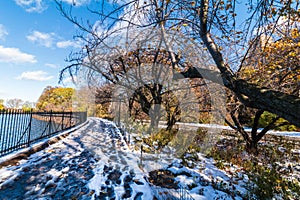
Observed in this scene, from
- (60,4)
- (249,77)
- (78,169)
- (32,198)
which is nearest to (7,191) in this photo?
(32,198)

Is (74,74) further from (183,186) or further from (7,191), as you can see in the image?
(183,186)

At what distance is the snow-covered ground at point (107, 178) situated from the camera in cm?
299

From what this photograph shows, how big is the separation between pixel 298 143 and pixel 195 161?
22.5ft

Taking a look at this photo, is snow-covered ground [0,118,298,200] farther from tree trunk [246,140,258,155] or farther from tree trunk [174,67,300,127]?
tree trunk [246,140,258,155]

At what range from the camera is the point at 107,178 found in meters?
3.65

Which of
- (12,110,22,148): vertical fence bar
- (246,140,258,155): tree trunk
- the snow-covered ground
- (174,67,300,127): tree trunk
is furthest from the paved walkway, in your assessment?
(246,140,258,155): tree trunk

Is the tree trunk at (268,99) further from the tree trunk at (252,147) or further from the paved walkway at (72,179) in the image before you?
the tree trunk at (252,147)

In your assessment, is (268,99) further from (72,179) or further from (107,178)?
(72,179)

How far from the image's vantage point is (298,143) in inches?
331

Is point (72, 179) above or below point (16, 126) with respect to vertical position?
below

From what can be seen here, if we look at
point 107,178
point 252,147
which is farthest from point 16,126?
point 252,147

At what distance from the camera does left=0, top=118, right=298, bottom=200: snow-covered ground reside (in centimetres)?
299

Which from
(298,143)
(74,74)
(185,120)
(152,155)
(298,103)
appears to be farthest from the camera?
(185,120)

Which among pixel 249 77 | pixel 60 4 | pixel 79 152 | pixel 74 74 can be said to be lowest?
pixel 79 152
